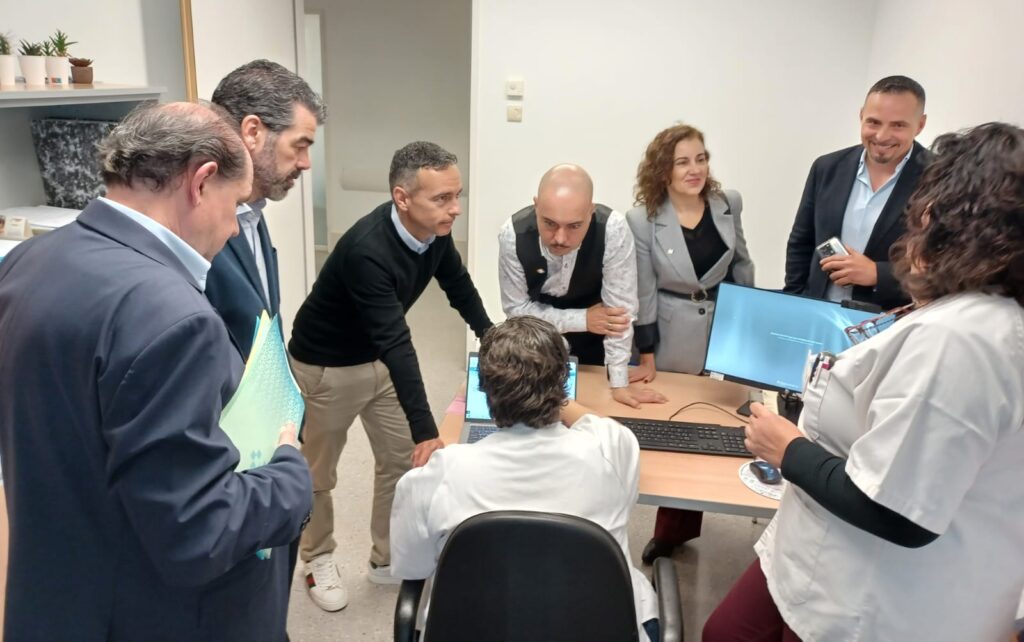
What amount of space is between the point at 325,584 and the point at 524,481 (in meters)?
1.30

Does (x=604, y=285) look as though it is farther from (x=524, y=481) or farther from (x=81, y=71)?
(x=81, y=71)

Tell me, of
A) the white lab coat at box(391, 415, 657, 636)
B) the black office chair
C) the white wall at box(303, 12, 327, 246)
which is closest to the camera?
the black office chair

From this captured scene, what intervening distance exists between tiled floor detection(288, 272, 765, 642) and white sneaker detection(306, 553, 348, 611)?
0.08ft

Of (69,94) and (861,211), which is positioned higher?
(69,94)

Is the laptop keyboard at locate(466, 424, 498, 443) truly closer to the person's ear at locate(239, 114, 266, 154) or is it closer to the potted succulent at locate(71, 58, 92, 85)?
the person's ear at locate(239, 114, 266, 154)

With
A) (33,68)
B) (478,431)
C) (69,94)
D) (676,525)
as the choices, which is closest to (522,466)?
(478,431)

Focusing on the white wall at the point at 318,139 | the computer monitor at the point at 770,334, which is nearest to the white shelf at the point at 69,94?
the computer monitor at the point at 770,334

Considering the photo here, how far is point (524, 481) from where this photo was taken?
1.31 m

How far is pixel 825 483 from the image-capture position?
1.18m

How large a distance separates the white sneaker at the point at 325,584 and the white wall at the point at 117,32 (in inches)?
66.4

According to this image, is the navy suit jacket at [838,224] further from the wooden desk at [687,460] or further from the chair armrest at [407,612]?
the chair armrest at [407,612]

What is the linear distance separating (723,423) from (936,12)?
2.05 metres

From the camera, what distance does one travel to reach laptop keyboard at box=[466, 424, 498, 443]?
1.88m

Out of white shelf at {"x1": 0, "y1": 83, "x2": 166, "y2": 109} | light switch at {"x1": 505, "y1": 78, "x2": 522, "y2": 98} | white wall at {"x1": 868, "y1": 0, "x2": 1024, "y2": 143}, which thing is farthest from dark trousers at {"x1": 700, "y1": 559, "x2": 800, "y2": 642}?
light switch at {"x1": 505, "y1": 78, "x2": 522, "y2": 98}
